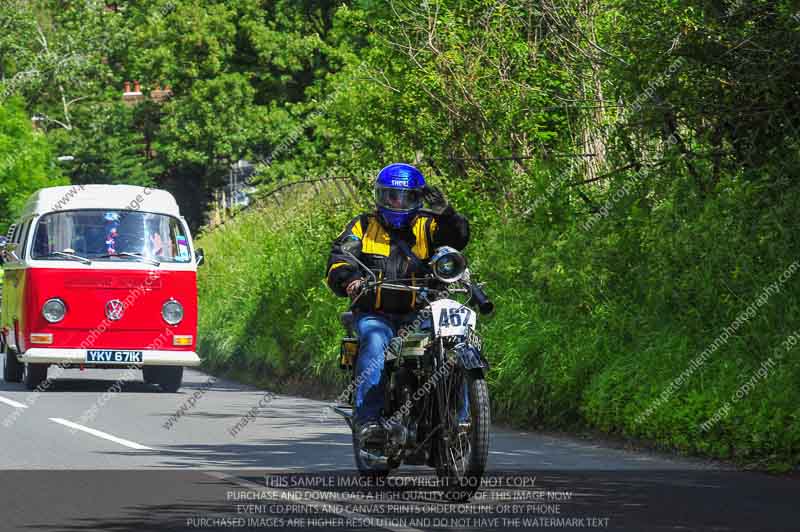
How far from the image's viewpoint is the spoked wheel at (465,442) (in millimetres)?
9203

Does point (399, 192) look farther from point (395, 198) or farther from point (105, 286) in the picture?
point (105, 286)

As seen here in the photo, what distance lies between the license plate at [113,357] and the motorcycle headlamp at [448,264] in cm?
1097

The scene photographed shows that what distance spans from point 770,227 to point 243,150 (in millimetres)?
47415

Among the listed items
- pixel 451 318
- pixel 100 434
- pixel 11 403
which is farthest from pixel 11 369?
pixel 451 318

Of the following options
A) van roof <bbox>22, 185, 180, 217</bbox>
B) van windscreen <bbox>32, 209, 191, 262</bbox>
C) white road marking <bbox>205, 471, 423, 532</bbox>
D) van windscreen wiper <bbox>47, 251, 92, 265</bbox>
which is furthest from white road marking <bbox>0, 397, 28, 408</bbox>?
white road marking <bbox>205, 471, 423, 532</bbox>

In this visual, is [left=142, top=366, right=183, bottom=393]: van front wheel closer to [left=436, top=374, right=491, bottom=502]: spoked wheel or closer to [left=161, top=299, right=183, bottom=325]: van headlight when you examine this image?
[left=161, top=299, right=183, bottom=325]: van headlight

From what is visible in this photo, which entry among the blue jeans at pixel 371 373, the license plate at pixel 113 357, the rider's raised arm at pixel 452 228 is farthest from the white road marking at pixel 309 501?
the license plate at pixel 113 357

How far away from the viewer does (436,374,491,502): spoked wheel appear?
30.2ft

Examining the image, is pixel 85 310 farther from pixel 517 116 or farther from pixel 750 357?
pixel 750 357

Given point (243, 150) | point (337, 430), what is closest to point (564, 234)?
point (337, 430)

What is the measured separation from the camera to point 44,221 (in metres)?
20.9

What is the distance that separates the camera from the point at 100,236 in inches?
813

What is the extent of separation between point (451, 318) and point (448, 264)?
40 centimetres

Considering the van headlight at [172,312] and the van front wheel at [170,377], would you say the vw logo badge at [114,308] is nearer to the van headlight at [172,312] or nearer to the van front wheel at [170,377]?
the van headlight at [172,312]
